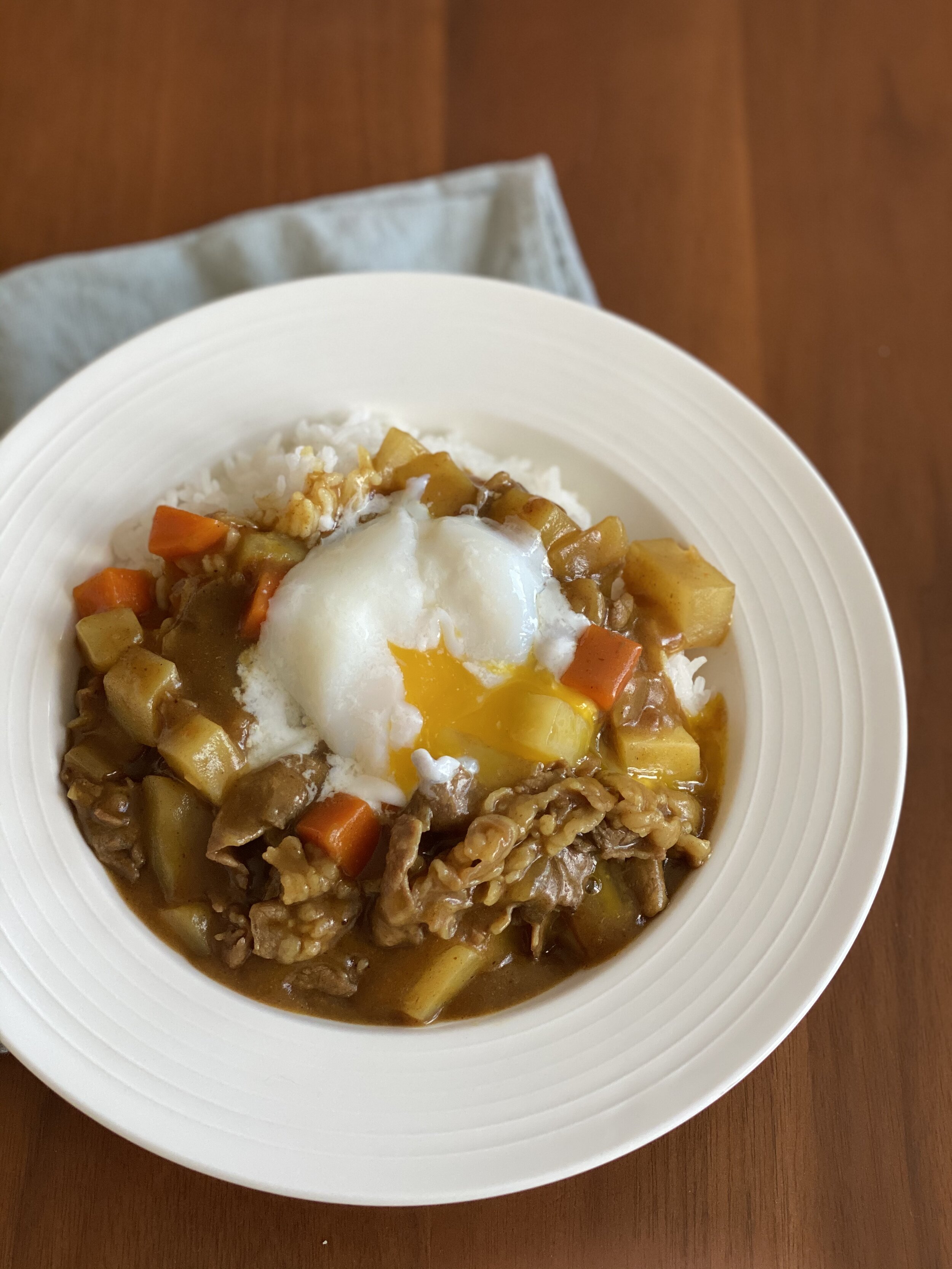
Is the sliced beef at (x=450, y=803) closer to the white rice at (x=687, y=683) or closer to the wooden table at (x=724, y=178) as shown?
the white rice at (x=687, y=683)

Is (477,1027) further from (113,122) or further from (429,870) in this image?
(113,122)

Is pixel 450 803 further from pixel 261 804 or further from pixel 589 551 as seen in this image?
pixel 589 551

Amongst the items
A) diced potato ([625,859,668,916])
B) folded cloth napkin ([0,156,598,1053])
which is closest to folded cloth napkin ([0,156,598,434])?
folded cloth napkin ([0,156,598,1053])

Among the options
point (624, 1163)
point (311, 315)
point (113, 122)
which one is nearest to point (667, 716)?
point (624, 1163)

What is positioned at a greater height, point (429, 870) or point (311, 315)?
point (311, 315)

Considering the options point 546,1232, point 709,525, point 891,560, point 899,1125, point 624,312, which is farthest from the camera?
point 624,312

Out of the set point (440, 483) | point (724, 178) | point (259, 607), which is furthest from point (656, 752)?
point (724, 178)

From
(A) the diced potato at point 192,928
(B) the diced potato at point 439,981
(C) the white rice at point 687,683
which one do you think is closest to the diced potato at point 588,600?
(C) the white rice at point 687,683
